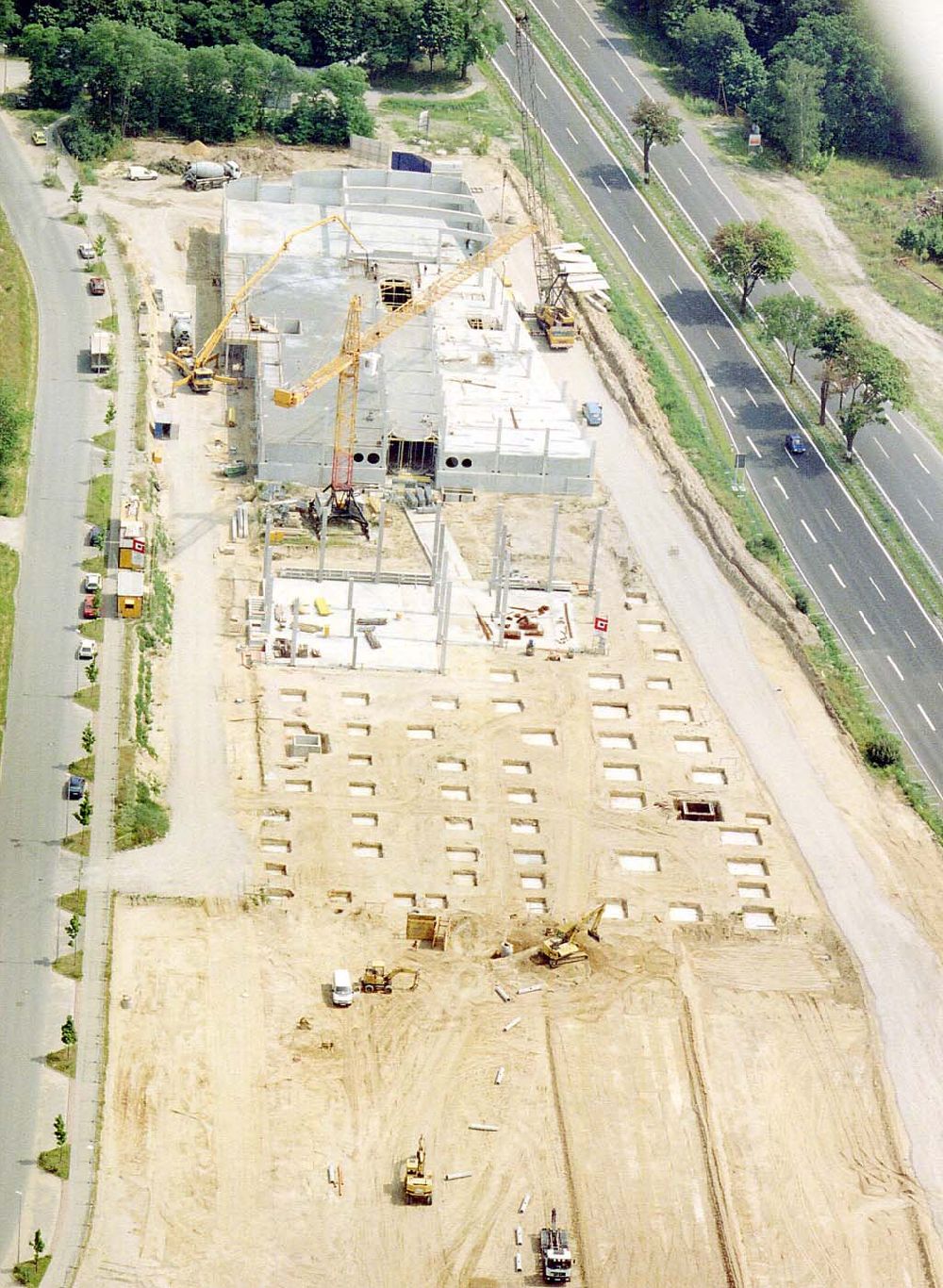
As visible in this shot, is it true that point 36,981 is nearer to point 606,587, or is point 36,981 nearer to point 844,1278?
point 844,1278

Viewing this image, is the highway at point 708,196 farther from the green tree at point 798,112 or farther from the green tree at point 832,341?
the green tree at point 798,112

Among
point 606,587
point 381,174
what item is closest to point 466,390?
point 606,587

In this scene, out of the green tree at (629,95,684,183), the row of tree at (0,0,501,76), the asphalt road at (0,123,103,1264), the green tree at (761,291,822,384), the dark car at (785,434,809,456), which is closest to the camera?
the asphalt road at (0,123,103,1264)

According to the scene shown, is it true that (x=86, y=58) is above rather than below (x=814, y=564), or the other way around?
above

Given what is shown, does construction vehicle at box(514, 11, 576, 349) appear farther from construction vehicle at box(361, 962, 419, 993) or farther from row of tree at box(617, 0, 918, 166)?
construction vehicle at box(361, 962, 419, 993)

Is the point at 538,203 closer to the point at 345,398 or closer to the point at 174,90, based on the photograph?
the point at 174,90

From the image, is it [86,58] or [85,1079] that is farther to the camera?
[86,58]

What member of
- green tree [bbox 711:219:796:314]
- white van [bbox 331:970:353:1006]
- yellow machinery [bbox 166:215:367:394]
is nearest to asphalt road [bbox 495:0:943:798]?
green tree [bbox 711:219:796:314]
